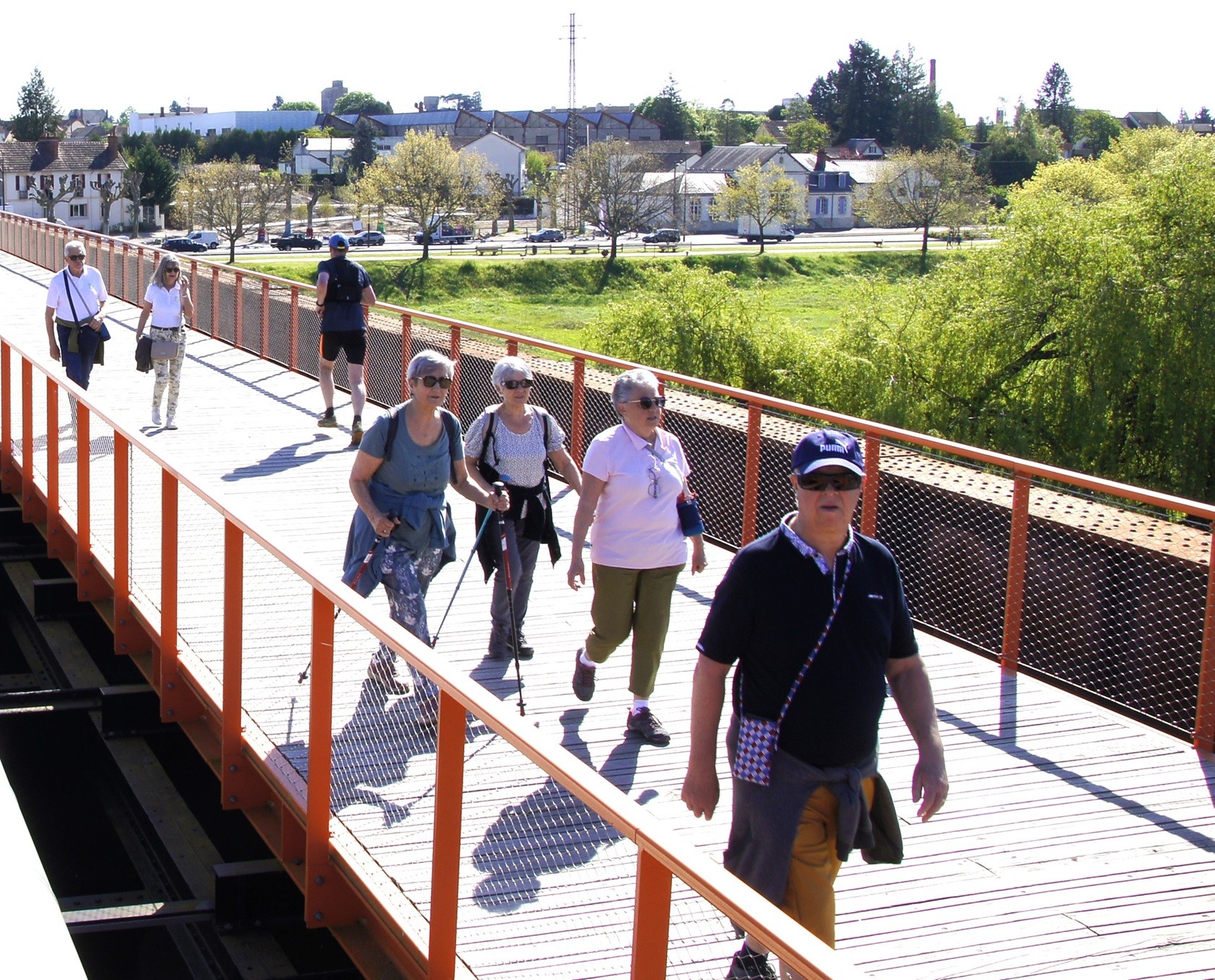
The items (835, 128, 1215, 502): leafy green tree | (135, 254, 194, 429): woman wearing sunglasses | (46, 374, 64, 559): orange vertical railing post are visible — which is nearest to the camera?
(46, 374, 64, 559): orange vertical railing post

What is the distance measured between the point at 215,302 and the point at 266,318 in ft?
8.57

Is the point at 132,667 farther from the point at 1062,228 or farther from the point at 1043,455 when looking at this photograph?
the point at 1062,228

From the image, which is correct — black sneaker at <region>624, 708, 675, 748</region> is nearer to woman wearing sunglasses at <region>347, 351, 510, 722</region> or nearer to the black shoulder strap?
woman wearing sunglasses at <region>347, 351, 510, 722</region>

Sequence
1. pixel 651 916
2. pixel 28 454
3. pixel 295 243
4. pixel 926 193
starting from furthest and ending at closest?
pixel 926 193 < pixel 295 243 < pixel 28 454 < pixel 651 916

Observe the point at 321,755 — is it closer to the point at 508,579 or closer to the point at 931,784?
the point at 931,784

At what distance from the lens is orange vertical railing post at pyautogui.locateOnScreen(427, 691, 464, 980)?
3971 millimetres

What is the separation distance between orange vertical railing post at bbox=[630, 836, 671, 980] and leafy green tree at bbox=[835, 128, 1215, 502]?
2567 cm

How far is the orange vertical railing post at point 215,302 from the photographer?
2142 cm

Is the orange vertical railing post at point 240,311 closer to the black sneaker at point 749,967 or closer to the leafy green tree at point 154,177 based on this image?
the black sneaker at point 749,967

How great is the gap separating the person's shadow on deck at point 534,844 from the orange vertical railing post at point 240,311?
1773 cm

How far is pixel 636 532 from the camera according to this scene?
6.61 metres

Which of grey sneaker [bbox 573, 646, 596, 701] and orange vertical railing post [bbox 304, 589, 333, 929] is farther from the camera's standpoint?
grey sneaker [bbox 573, 646, 596, 701]

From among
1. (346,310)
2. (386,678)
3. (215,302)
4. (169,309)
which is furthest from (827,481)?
(215,302)

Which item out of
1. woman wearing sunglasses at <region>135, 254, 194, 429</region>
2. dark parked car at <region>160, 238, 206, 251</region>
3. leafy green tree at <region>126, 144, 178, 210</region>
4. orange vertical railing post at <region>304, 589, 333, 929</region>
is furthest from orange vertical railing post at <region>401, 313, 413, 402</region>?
leafy green tree at <region>126, 144, 178, 210</region>
